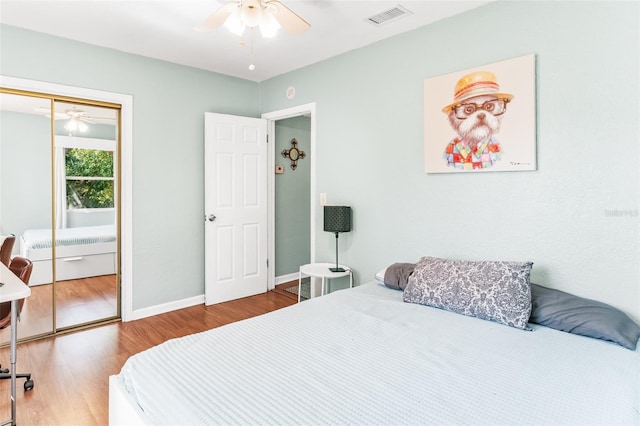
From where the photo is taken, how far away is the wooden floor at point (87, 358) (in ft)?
6.93

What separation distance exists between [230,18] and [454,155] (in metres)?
1.75

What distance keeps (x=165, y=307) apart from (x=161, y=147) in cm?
163

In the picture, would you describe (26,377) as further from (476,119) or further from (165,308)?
(476,119)

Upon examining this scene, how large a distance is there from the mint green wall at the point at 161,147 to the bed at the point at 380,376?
7.22 feet

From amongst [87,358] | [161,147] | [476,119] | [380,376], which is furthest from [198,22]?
[380,376]

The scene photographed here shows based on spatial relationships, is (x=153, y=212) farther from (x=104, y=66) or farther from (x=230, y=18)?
(x=230, y=18)

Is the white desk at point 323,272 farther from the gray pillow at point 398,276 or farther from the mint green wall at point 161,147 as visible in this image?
the mint green wall at point 161,147

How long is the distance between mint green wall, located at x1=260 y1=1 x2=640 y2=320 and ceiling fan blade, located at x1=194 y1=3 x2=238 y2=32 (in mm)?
1499

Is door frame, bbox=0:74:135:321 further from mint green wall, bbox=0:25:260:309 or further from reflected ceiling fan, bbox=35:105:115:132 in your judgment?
reflected ceiling fan, bbox=35:105:115:132

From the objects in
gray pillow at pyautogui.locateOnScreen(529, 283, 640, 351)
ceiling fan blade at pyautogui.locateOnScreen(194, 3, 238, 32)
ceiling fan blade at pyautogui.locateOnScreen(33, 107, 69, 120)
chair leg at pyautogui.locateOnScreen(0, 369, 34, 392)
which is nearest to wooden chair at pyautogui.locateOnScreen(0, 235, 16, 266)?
chair leg at pyautogui.locateOnScreen(0, 369, 34, 392)

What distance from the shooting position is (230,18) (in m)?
2.15

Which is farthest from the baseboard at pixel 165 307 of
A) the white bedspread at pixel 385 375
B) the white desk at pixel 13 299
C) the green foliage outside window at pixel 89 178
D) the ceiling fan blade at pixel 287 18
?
the ceiling fan blade at pixel 287 18

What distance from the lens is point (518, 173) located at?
2.40m

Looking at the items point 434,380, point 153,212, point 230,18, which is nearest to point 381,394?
point 434,380
